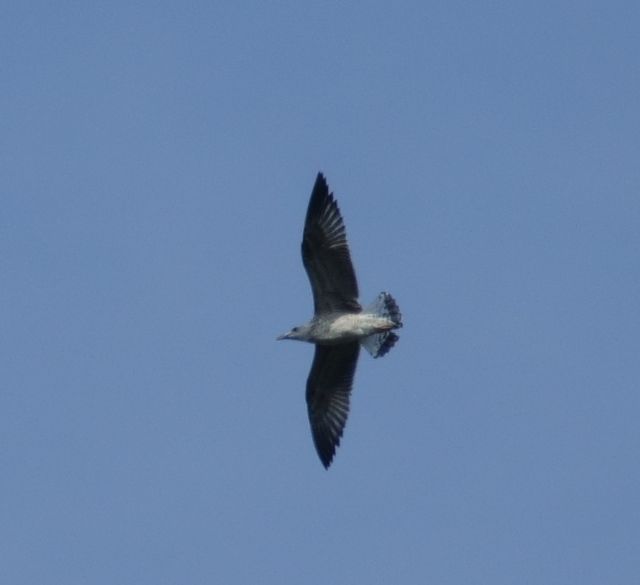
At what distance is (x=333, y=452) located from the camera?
86.4ft

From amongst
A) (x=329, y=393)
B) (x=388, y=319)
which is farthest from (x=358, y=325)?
(x=329, y=393)

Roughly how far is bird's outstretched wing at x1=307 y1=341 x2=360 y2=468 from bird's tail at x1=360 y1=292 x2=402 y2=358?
17.2 inches

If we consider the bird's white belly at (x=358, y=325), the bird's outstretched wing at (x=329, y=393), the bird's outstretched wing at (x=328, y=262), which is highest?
the bird's outstretched wing at (x=328, y=262)

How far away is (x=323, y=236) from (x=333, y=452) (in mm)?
3117

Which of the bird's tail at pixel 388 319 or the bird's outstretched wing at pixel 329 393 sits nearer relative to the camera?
the bird's tail at pixel 388 319

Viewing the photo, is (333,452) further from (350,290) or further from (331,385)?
(350,290)

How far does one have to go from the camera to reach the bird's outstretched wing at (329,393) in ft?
84.4

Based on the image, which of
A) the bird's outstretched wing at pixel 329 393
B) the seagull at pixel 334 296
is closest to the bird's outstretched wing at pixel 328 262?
the seagull at pixel 334 296

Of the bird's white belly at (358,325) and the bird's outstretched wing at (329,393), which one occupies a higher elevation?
the bird's white belly at (358,325)

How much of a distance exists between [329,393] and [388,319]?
5.49 feet

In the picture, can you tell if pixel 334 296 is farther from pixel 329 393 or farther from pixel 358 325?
pixel 329 393

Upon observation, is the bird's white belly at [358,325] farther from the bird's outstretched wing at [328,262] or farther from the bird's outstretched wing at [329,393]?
the bird's outstretched wing at [329,393]

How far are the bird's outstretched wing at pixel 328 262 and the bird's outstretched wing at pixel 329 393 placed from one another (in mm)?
881

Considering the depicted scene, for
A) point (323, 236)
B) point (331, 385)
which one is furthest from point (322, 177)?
point (331, 385)
